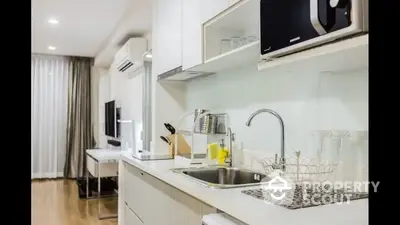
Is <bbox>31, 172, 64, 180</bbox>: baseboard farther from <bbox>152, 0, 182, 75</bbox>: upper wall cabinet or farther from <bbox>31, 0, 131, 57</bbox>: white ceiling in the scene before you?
<bbox>152, 0, 182, 75</bbox>: upper wall cabinet

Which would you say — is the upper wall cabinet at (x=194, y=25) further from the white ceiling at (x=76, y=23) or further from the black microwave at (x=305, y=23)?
the white ceiling at (x=76, y=23)

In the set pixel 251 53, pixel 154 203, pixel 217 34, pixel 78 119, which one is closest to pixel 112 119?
pixel 78 119

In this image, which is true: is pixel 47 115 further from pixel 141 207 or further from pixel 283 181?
pixel 283 181

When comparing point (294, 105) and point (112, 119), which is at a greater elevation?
point (294, 105)

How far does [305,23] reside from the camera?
1.33 metres

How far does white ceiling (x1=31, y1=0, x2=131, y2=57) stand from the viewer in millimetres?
4117

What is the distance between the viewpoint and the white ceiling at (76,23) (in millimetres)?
4117

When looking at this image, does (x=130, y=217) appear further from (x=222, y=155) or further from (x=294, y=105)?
(x=294, y=105)

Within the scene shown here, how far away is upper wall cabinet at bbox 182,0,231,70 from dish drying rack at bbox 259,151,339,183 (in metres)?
0.96

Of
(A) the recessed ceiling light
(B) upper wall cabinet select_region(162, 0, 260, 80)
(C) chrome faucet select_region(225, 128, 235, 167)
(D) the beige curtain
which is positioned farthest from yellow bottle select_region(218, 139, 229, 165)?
(D) the beige curtain

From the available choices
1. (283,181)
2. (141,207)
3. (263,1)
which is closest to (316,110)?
(283,181)

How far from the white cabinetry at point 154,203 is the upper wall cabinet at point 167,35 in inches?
38.2

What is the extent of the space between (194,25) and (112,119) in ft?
12.8

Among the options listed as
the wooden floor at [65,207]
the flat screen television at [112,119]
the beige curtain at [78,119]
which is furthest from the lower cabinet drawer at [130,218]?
the beige curtain at [78,119]
